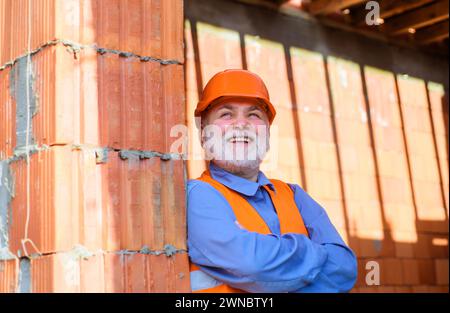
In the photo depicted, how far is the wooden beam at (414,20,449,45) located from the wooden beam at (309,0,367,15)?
1.39 m

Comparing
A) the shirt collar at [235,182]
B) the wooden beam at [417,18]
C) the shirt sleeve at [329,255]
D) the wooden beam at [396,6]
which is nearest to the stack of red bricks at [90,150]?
the shirt collar at [235,182]

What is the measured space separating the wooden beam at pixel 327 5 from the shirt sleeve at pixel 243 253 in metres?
4.89

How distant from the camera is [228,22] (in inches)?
279

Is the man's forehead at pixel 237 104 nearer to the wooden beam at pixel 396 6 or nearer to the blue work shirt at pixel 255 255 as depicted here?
the blue work shirt at pixel 255 255

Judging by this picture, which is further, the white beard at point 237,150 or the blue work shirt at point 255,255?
the white beard at point 237,150

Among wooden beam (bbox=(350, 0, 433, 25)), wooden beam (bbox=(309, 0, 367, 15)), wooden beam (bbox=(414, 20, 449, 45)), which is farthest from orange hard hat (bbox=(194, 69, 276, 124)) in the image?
wooden beam (bbox=(414, 20, 449, 45))

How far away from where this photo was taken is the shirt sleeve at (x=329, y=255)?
2.91 metres

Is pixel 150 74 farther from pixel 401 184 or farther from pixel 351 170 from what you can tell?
pixel 401 184

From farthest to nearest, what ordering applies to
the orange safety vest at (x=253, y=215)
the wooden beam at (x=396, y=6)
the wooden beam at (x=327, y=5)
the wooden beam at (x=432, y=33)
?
the wooden beam at (x=432, y=33) → the wooden beam at (x=396, y=6) → the wooden beam at (x=327, y=5) → the orange safety vest at (x=253, y=215)

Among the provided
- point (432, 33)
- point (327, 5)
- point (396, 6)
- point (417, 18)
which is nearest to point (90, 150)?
point (327, 5)

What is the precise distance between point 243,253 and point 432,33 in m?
6.53
